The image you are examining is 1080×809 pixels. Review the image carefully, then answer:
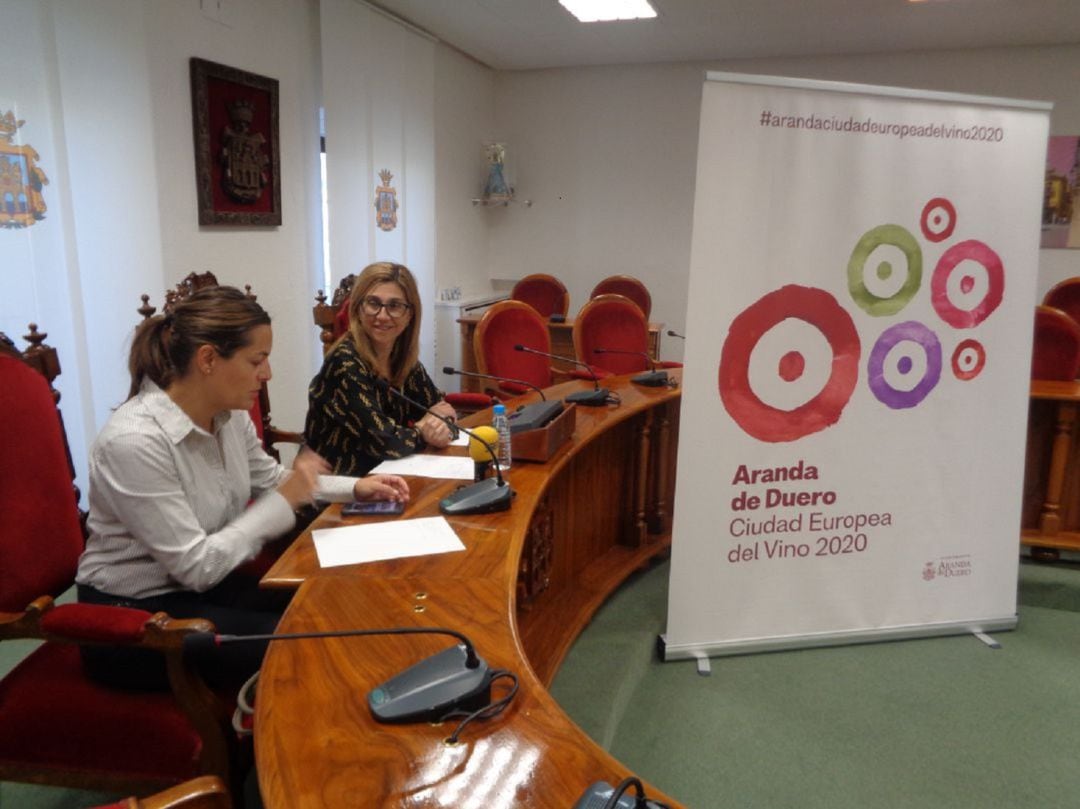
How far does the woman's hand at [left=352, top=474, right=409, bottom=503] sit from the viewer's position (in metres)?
1.68

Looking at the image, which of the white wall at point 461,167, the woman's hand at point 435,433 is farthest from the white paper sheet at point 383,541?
the white wall at point 461,167

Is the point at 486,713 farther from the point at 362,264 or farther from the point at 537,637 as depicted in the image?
the point at 362,264

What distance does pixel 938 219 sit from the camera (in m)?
2.20

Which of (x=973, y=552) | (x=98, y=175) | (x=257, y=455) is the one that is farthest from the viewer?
(x=98, y=175)

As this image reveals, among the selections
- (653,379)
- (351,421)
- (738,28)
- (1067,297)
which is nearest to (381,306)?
(351,421)

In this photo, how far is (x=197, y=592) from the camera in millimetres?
1451

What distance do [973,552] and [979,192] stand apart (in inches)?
43.3

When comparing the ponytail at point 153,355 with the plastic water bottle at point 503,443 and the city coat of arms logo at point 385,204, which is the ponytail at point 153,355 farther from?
the city coat of arms logo at point 385,204

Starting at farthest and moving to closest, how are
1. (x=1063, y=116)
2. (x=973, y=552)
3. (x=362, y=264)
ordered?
(x=1063, y=116) < (x=362, y=264) < (x=973, y=552)

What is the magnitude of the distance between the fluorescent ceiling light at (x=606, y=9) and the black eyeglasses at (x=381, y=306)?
10.5 ft

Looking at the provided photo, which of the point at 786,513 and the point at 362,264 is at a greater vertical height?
the point at 362,264

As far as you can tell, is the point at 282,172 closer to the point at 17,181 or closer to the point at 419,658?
the point at 17,181

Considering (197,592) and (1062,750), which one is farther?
(1062,750)

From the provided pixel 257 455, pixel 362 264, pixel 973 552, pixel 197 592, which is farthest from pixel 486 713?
Answer: pixel 362 264
